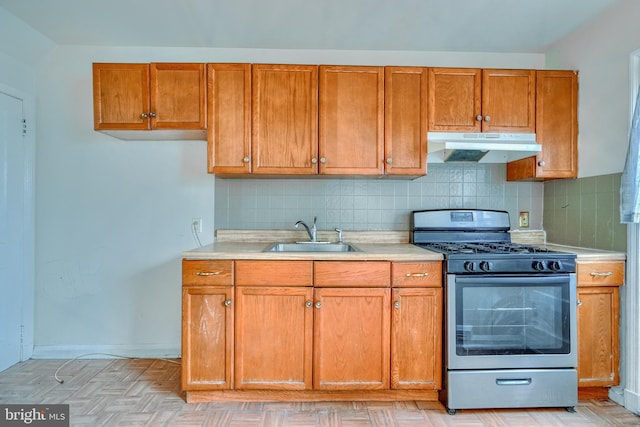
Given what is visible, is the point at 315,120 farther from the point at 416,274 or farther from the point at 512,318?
the point at 512,318

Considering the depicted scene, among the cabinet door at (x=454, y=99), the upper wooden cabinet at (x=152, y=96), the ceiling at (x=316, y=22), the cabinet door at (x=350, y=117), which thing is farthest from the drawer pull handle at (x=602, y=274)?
the upper wooden cabinet at (x=152, y=96)

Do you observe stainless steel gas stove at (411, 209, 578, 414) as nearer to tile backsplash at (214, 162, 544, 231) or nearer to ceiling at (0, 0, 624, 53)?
tile backsplash at (214, 162, 544, 231)

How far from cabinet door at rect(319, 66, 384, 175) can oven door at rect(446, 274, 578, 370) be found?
982 mm

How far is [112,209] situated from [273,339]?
66.1 inches

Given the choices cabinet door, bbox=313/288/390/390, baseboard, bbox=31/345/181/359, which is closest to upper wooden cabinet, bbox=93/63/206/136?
cabinet door, bbox=313/288/390/390

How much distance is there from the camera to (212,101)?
237 centimetres

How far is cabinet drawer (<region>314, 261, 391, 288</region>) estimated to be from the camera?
2.12 m

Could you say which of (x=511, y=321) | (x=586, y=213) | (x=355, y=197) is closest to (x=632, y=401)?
(x=511, y=321)

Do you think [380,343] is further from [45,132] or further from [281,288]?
[45,132]

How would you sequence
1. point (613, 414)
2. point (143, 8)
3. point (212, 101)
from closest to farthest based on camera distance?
point (613, 414) < point (143, 8) < point (212, 101)

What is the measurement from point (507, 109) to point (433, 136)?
553 millimetres

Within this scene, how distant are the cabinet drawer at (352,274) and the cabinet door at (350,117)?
25.9 inches

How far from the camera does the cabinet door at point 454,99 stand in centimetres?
243

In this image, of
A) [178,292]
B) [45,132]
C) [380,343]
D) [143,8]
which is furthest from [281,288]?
[45,132]
